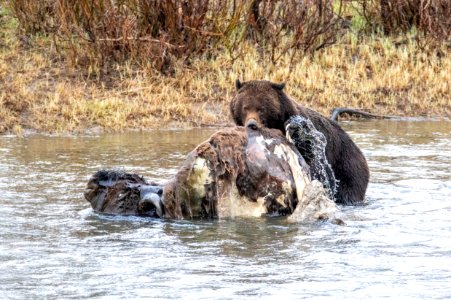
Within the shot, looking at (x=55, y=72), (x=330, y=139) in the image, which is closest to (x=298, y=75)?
(x=55, y=72)

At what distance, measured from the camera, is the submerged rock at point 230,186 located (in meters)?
8.10

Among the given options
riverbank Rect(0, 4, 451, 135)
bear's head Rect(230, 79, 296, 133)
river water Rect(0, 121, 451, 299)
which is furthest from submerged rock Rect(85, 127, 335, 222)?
riverbank Rect(0, 4, 451, 135)

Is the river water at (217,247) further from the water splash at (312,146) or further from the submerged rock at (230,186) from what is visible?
the water splash at (312,146)

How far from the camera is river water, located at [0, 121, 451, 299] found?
20.4 ft

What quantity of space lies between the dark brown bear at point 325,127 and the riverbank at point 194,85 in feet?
13.9

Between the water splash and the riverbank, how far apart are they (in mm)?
4542

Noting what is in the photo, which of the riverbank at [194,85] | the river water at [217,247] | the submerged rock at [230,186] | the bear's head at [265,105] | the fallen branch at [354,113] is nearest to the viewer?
the river water at [217,247]

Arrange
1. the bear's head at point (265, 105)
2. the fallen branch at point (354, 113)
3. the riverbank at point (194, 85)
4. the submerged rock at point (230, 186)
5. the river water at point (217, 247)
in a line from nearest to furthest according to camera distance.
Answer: the river water at point (217, 247)
the submerged rock at point (230, 186)
the bear's head at point (265, 105)
the riverbank at point (194, 85)
the fallen branch at point (354, 113)

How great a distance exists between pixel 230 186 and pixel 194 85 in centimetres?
613

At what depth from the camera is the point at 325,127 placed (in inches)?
361

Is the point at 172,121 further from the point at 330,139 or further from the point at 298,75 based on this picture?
the point at 330,139

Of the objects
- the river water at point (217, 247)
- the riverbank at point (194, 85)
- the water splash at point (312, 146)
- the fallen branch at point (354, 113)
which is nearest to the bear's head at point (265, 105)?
the water splash at point (312, 146)

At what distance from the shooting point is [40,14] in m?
15.4

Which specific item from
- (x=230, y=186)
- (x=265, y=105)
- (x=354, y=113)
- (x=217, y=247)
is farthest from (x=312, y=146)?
(x=354, y=113)
